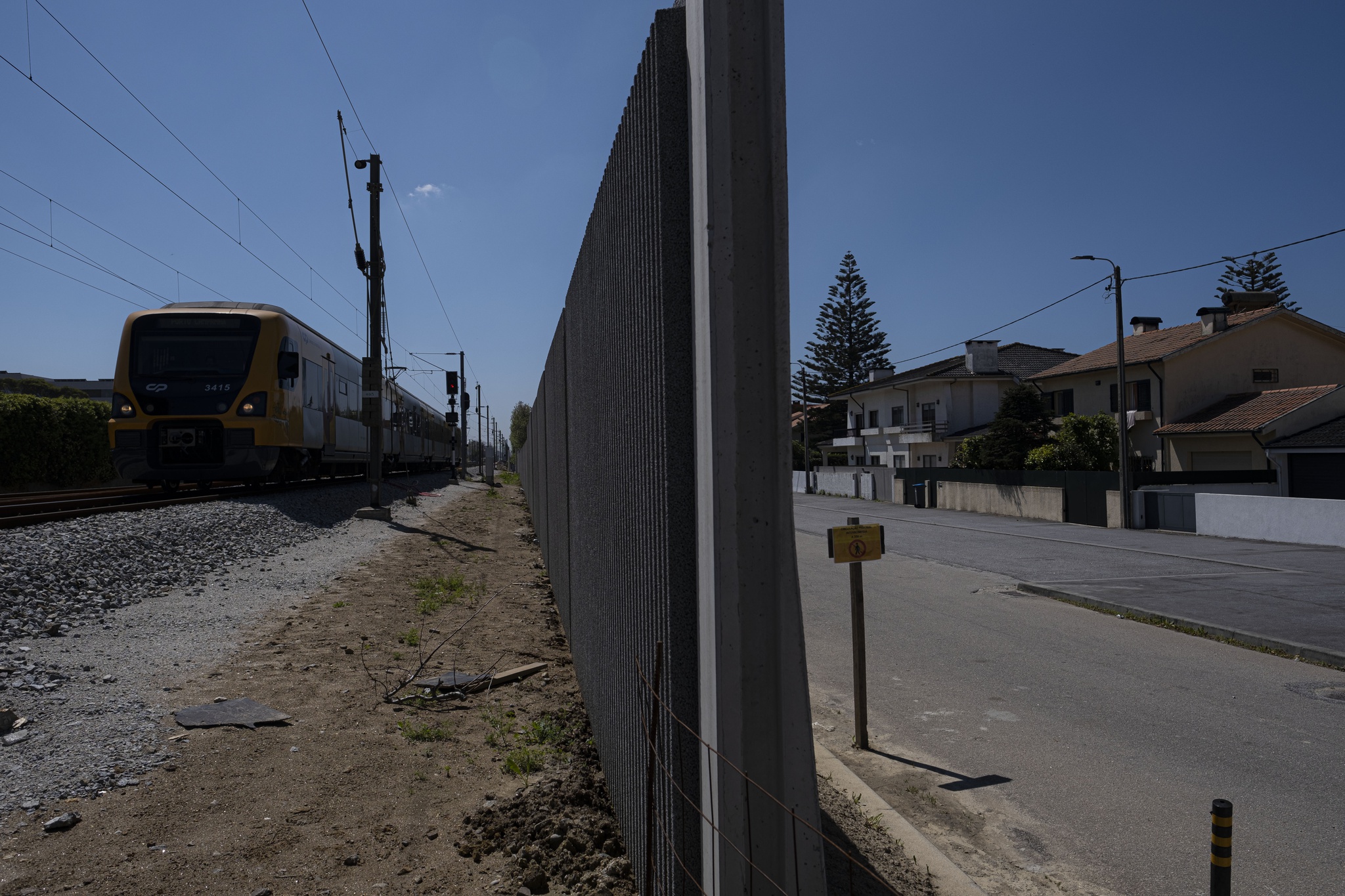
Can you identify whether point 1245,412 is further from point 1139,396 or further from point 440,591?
point 440,591

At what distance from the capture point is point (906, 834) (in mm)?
3699

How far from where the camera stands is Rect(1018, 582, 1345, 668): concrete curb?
7500mm

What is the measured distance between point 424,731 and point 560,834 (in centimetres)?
162

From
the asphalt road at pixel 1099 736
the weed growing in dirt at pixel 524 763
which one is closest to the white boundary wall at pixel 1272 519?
the asphalt road at pixel 1099 736

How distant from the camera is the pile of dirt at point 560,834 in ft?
10.5

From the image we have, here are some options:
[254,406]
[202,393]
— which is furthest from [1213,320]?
[202,393]

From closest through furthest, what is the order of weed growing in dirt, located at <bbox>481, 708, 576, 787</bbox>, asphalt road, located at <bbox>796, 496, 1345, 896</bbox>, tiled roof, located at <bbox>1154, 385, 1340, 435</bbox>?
asphalt road, located at <bbox>796, 496, 1345, 896</bbox>, weed growing in dirt, located at <bbox>481, 708, 576, 787</bbox>, tiled roof, located at <bbox>1154, 385, 1340, 435</bbox>

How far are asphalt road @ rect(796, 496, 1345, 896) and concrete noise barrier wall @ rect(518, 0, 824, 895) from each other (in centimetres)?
183

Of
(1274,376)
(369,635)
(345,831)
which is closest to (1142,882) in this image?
(345,831)

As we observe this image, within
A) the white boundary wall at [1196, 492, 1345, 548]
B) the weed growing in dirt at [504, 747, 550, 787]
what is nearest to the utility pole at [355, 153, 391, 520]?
the weed growing in dirt at [504, 747, 550, 787]

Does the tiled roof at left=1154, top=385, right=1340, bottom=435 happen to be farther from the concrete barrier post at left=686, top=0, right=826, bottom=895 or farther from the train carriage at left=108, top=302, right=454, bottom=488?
the concrete barrier post at left=686, top=0, right=826, bottom=895

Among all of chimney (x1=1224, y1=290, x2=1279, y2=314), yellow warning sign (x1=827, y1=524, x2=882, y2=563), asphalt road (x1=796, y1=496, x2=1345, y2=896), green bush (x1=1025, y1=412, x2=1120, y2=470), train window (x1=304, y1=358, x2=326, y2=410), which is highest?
chimney (x1=1224, y1=290, x2=1279, y2=314)

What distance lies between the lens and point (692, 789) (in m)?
2.33

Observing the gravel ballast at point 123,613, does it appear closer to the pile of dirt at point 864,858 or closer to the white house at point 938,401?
the pile of dirt at point 864,858
